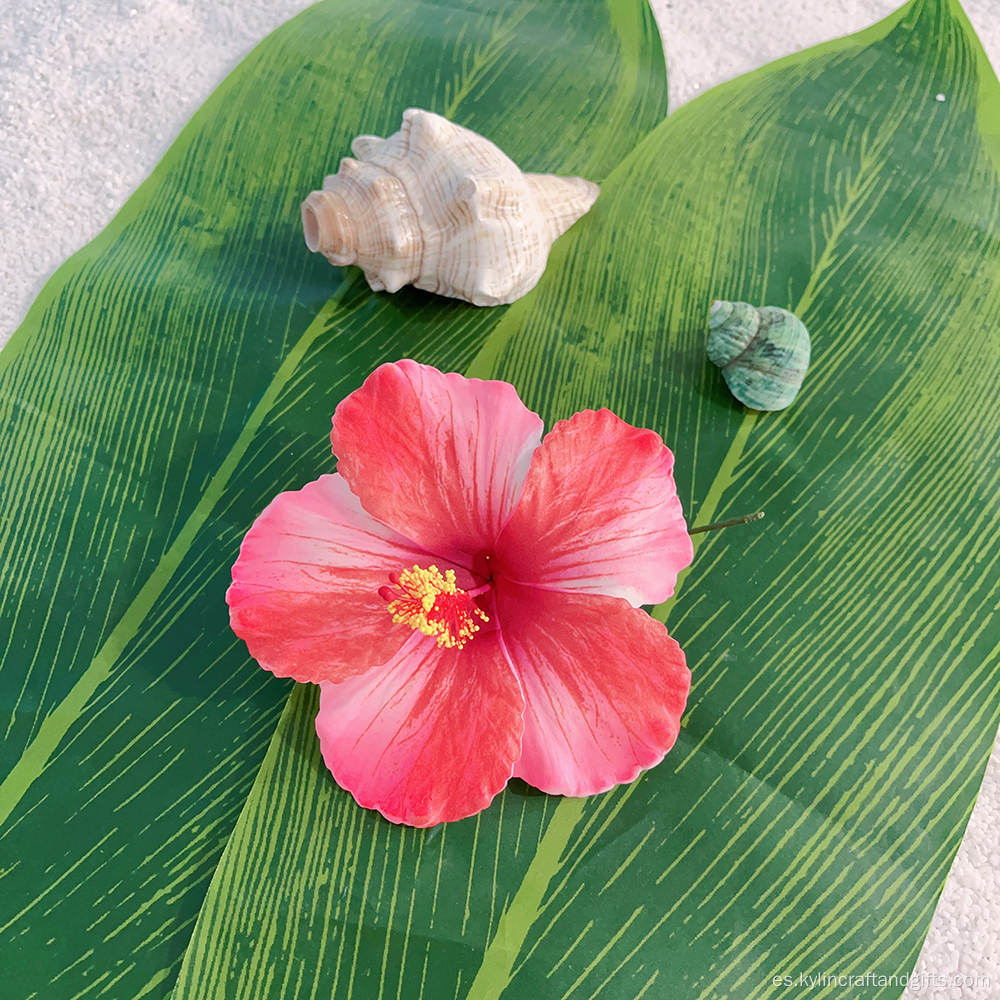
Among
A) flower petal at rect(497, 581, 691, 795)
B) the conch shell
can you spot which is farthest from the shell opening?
flower petal at rect(497, 581, 691, 795)

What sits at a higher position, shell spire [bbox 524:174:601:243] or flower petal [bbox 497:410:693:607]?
shell spire [bbox 524:174:601:243]

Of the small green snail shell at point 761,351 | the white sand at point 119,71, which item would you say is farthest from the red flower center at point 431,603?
the white sand at point 119,71

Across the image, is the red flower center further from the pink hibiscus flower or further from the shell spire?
the shell spire

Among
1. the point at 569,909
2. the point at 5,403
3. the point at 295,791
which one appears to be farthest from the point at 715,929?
the point at 5,403

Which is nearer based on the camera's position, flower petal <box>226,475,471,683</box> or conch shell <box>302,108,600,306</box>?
flower petal <box>226,475,471,683</box>

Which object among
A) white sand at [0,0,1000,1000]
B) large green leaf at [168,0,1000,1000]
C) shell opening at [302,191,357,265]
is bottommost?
large green leaf at [168,0,1000,1000]

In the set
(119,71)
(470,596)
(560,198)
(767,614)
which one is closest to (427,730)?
(470,596)

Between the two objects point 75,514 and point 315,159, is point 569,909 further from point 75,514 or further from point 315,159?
point 315,159
